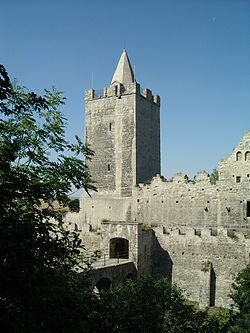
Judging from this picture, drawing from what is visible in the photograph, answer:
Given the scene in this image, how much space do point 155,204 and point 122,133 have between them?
6.46 m

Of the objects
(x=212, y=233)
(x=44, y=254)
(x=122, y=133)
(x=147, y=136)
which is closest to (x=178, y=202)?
(x=212, y=233)

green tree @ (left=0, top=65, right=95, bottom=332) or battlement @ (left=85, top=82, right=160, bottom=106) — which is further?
battlement @ (left=85, top=82, right=160, bottom=106)

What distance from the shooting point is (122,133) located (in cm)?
2941

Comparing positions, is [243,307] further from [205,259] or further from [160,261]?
[160,261]

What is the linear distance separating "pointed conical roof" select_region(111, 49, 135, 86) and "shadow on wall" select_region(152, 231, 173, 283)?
13683 mm

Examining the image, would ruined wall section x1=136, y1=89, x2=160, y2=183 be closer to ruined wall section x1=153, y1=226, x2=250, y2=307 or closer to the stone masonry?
the stone masonry

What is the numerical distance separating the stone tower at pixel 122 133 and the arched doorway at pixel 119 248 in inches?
199

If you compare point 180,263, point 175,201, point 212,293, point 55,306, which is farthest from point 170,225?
point 55,306

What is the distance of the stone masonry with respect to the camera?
22344 mm

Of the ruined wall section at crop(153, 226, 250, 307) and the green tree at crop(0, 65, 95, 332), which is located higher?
the green tree at crop(0, 65, 95, 332)

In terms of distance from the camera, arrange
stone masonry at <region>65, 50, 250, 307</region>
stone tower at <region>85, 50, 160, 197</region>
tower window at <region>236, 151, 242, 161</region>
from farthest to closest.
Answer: stone tower at <region>85, 50, 160, 197</region> → tower window at <region>236, 151, 242, 161</region> → stone masonry at <region>65, 50, 250, 307</region>

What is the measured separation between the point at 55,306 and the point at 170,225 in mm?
19702

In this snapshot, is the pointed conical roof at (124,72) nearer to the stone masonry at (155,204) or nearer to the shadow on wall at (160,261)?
the stone masonry at (155,204)

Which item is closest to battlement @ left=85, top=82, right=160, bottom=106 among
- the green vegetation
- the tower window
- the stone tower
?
the stone tower
